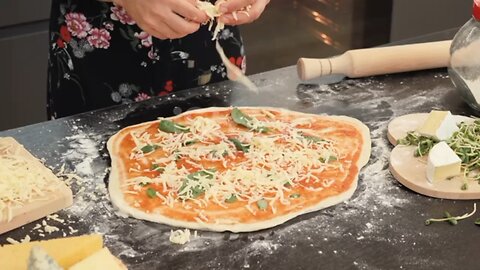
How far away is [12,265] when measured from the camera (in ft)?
3.55

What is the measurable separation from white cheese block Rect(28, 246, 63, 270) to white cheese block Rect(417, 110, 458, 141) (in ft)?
2.51

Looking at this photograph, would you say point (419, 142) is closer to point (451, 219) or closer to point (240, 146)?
point (451, 219)

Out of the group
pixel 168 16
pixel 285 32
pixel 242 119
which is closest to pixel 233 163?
pixel 242 119

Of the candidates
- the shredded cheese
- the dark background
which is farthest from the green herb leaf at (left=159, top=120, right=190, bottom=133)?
the dark background

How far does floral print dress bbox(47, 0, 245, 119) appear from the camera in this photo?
167cm

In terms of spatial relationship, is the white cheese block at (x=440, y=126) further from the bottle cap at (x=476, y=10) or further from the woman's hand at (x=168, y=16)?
the woman's hand at (x=168, y=16)

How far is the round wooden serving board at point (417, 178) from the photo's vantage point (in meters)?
1.32

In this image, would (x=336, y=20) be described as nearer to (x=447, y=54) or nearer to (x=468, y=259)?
(x=447, y=54)

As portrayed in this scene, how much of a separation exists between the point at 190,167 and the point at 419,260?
1.51ft

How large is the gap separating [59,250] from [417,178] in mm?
643

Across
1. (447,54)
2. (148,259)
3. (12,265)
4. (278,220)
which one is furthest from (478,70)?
(12,265)

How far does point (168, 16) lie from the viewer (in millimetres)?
1411

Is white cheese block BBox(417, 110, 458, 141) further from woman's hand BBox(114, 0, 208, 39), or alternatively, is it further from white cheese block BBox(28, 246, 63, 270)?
white cheese block BBox(28, 246, 63, 270)

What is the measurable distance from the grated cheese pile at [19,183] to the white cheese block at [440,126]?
2.30 ft
